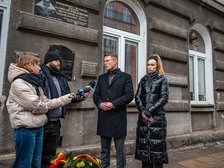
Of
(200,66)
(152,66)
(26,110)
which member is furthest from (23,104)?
(200,66)

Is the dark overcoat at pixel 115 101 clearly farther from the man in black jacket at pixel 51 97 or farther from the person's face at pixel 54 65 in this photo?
the person's face at pixel 54 65

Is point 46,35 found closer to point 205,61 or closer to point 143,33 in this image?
point 143,33

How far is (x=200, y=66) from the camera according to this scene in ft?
24.5

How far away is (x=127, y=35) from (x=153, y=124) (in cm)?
277

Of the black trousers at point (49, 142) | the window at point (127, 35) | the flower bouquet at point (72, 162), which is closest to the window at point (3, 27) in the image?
the black trousers at point (49, 142)

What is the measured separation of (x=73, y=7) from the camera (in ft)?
14.2

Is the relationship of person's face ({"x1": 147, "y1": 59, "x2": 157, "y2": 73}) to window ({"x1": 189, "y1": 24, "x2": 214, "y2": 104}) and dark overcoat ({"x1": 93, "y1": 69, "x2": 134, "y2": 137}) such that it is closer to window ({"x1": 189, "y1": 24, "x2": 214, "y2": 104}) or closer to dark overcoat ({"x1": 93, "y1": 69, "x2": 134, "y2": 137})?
dark overcoat ({"x1": 93, "y1": 69, "x2": 134, "y2": 137})

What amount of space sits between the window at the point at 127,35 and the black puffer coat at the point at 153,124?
1.91 meters

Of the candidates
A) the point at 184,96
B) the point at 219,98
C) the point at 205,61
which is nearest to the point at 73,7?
the point at 184,96

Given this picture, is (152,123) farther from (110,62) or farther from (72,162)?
(72,162)

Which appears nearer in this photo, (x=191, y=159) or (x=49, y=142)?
(x=49, y=142)

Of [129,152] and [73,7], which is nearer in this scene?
[73,7]

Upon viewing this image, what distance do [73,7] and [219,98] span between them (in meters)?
5.62

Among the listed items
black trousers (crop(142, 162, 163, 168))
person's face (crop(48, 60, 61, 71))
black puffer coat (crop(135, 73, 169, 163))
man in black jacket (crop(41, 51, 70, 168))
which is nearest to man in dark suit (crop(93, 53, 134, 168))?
black puffer coat (crop(135, 73, 169, 163))
